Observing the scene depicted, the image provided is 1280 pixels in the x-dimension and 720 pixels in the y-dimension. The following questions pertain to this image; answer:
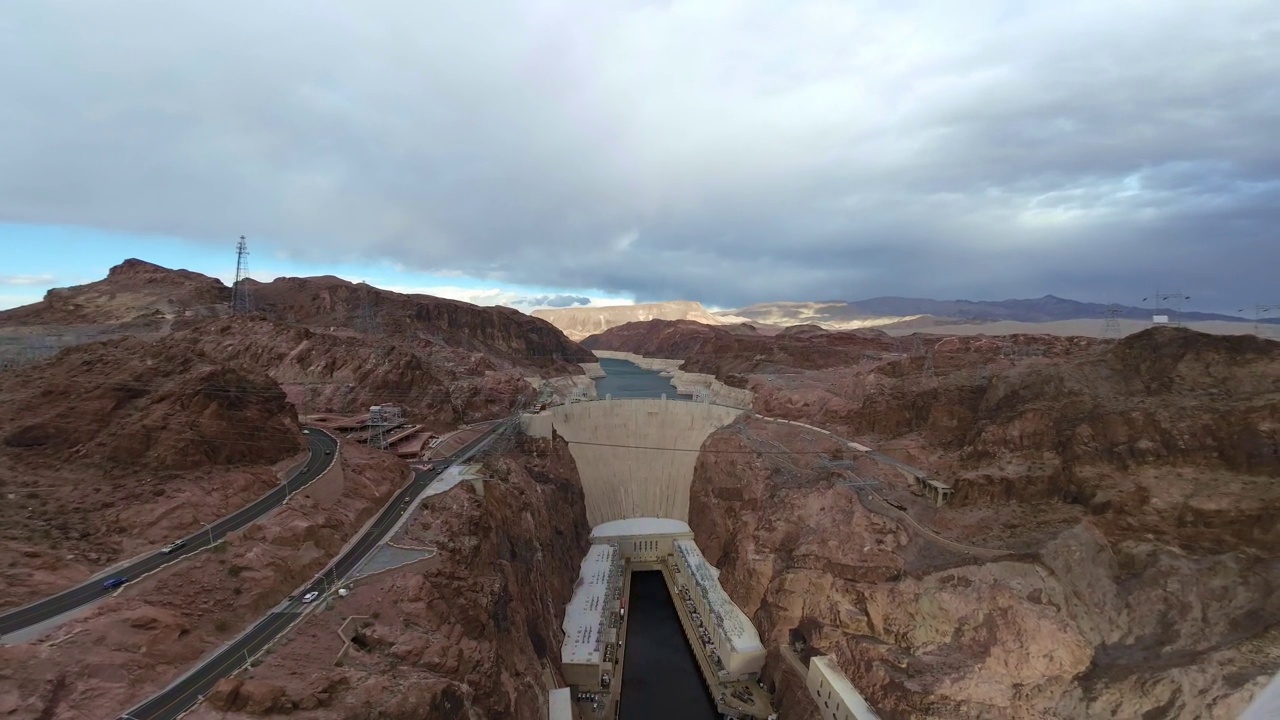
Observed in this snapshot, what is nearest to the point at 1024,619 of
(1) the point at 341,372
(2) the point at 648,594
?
(2) the point at 648,594

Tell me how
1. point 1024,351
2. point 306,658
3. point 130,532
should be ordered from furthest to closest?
point 1024,351 → point 130,532 → point 306,658

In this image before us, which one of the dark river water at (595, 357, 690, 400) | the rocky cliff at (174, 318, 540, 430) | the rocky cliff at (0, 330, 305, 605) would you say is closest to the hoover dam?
the rocky cliff at (174, 318, 540, 430)

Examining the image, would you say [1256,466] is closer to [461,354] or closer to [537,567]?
[537,567]

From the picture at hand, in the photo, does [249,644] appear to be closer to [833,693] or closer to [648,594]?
[833,693]

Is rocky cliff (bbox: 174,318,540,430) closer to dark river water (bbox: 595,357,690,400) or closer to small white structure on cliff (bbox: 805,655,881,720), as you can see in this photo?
small white structure on cliff (bbox: 805,655,881,720)

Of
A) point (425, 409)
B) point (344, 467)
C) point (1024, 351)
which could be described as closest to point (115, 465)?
point (344, 467)

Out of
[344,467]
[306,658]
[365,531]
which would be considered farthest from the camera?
[344,467]

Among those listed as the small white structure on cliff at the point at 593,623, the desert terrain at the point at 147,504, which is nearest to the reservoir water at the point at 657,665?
the small white structure on cliff at the point at 593,623
